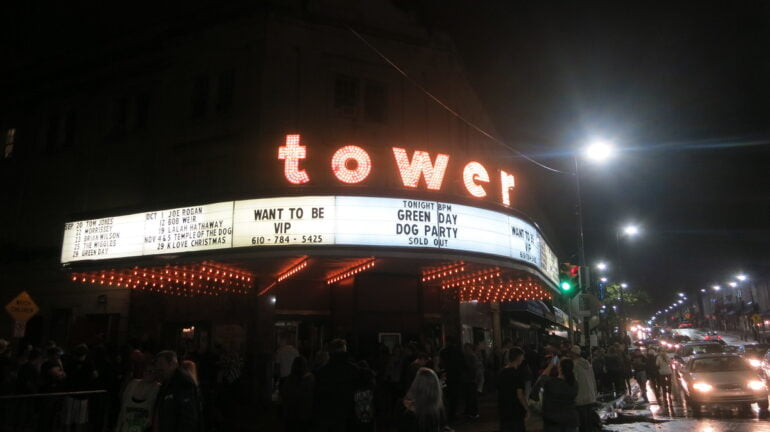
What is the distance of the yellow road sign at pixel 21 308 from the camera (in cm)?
1534

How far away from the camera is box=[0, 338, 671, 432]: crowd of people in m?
6.50

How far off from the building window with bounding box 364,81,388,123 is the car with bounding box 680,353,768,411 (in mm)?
11736

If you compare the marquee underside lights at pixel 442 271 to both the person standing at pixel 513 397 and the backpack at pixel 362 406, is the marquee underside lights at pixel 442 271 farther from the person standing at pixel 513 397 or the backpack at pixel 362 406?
the backpack at pixel 362 406

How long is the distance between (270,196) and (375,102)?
6759mm

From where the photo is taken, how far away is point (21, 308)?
15.5 meters

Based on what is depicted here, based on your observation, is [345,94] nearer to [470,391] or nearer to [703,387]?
[470,391]

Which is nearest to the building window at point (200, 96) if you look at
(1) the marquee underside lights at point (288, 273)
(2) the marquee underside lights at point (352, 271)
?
(1) the marquee underside lights at point (288, 273)

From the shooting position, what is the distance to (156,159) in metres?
18.1

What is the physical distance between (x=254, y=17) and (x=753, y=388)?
57.0ft

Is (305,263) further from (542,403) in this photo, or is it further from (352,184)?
(542,403)

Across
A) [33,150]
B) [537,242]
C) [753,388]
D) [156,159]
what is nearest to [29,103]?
[33,150]

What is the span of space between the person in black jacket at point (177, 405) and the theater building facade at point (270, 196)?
5830 mm

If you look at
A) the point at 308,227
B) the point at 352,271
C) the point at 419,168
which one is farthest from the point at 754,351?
the point at 308,227

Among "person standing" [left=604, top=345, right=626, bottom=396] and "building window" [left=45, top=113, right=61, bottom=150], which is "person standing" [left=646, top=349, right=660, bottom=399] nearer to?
"person standing" [left=604, top=345, right=626, bottom=396]
